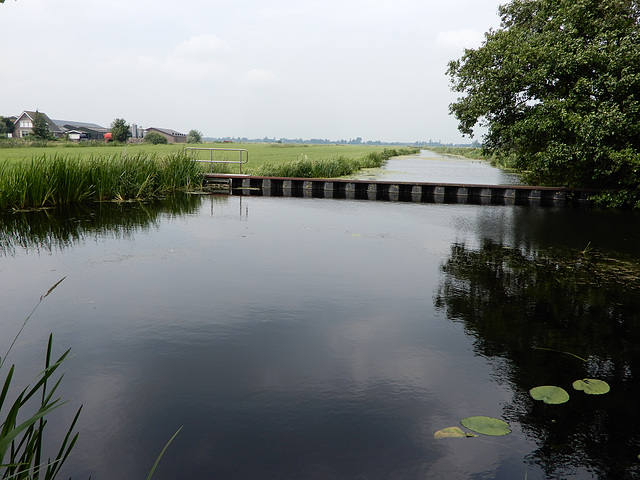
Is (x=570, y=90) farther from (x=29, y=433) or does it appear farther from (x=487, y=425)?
(x=29, y=433)

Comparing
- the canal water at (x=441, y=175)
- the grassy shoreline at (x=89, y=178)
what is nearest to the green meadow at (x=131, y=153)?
the grassy shoreline at (x=89, y=178)

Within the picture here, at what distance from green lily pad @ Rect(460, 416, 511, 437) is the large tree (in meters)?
13.0

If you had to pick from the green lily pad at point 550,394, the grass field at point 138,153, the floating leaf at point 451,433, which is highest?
the grass field at point 138,153

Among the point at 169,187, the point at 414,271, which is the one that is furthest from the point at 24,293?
the point at 169,187

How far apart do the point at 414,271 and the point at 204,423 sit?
459cm

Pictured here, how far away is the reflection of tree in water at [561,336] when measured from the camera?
2943mm

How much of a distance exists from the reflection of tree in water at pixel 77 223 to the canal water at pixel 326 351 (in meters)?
0.10

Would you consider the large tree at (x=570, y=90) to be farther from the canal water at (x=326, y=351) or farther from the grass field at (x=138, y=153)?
the grass field at (x=138, y=153)

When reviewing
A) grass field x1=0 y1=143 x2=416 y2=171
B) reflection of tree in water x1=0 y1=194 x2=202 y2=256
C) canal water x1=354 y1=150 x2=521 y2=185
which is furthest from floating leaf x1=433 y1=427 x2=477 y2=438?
canal water x1=354 y1=150 x2=521 y2=185

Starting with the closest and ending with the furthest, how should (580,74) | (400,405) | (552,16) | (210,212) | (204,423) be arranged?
(204,423), (400,405), (210,212), (580,74), (552,16)

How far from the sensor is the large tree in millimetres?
13602

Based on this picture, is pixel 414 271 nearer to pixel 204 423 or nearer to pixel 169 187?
pixel 204 423

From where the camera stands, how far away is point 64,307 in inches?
204

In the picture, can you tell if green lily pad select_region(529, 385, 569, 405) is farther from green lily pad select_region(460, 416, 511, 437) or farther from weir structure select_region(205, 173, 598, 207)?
weir structure select_region(205, 173, 598, 207)
